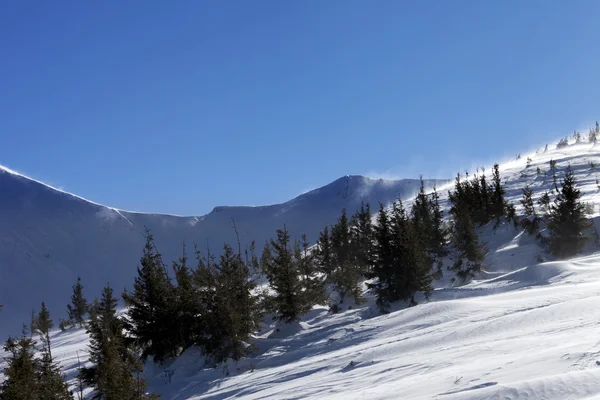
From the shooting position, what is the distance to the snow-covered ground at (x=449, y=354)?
7203 millimetres

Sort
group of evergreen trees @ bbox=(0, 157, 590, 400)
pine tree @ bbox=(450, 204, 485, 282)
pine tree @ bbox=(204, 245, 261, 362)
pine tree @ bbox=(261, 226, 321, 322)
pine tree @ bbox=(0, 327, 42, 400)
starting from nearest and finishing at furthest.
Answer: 1. pine tree @ bbox=(0, 327, 42, 400)
2. group of evergreen trees @ bbox=(0, 157, 590, 400)
3. pine tree @ bbox=(204, 245, 261, 362)
4. pine tree @ bbox=(261, 226, 321, 322)
5. pine tree @ bbox=(450, 204, 485, 282)

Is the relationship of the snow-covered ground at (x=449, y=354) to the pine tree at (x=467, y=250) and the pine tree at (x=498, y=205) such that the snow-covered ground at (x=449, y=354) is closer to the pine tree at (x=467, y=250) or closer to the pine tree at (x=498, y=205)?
the pine tree at (x=467, y=250)

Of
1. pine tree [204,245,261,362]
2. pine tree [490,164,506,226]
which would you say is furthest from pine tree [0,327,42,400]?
pine tree [490,164,506,226]

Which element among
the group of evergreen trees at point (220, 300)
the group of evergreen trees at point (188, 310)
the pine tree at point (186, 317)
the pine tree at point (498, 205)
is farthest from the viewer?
the pine tree at point (498, 205)

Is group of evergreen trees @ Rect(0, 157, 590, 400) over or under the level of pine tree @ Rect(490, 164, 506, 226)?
under

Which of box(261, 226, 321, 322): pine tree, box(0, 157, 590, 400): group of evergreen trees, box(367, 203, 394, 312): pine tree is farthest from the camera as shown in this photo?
box(261, 226, 321, 322): pine tree

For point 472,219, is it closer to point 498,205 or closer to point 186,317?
point 498,205

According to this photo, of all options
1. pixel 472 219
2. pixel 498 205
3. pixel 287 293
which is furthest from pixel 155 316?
pixel 498 205

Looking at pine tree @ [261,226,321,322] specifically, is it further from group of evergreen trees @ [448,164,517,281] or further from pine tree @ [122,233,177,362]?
group of evergreen trees @ [448,164,517,281]

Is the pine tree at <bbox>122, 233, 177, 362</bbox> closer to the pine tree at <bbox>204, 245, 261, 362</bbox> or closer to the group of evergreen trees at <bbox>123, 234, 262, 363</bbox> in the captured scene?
the group of evergreen trees at <bbox>123, 234, 262, 363</bbox>

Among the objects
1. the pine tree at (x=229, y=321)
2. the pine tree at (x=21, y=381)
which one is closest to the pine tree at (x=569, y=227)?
the pine tree at (x=229, y=321)

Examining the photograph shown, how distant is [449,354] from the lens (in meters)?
11.3

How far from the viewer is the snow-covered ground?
7.20 m

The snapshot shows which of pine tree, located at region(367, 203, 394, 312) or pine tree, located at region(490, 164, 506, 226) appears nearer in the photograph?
pine tree, located at region(367, 203, 394, 312)
